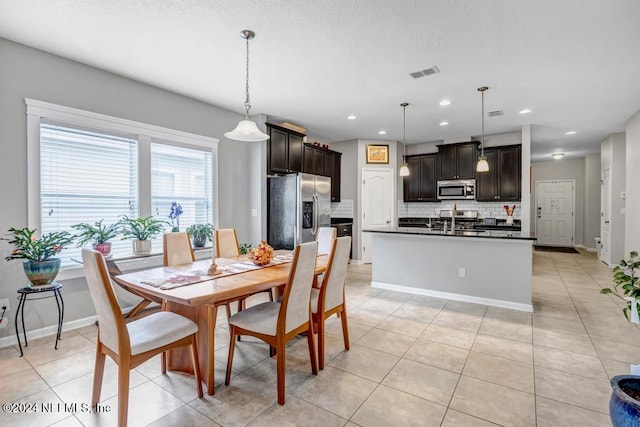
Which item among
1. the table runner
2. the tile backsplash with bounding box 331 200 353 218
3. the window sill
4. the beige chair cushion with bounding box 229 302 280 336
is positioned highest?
the tile backsplash with bounding box 331 200 353 218

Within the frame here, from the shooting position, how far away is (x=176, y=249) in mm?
2883

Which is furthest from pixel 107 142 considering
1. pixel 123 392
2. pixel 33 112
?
pixel 123 392

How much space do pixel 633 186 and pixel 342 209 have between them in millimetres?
5036

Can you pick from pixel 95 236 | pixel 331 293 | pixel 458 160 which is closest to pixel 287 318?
pixel 331 293

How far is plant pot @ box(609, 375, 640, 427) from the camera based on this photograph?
1356mm

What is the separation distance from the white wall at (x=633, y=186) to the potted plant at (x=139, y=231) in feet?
23.0

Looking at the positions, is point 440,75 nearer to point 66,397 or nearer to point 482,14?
point 482,14

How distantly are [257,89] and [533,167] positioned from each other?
9100 mm

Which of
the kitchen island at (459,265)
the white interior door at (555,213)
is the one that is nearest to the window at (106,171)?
the kitchen island at (459,265)

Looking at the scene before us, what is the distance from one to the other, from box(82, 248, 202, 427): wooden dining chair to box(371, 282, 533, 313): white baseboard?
3121mm

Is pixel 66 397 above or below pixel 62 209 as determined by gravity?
below

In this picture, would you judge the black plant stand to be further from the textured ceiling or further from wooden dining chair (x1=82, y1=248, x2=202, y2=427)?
the textured ceiling

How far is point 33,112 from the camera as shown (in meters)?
2.81

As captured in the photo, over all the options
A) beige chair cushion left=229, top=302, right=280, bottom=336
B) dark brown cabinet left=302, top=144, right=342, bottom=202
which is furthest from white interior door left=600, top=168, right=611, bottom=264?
beige chair cushion left=229, top=302, right=280, bottom=336
